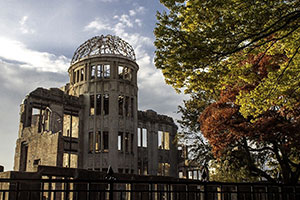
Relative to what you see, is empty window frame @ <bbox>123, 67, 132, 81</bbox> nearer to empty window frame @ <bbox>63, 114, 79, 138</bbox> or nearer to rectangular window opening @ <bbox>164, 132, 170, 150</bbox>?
empty window frame @ <bbox>63, 114, 79, 138</bbox>

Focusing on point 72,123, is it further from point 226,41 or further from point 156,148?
point 226,41

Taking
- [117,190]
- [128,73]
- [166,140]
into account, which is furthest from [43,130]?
[117,190]

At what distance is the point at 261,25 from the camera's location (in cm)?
920

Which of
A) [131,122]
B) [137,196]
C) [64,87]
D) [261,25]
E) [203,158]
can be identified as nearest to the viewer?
[261,25]

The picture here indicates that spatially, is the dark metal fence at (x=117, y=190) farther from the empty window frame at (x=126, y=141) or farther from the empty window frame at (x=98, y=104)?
the empty window frame at (x=98, y=104)

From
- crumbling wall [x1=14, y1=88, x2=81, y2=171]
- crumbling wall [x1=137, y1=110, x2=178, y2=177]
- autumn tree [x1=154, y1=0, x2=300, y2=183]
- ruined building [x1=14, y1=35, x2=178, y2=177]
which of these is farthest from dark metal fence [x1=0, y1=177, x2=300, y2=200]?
crumbling wall [x1=137, y1=110, x2=178, y2=177]

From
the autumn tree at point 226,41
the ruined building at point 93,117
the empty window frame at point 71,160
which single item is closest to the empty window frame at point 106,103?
the ruined building at point 93,117

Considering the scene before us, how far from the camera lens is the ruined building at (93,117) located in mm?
29672

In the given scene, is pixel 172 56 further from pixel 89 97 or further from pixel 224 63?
pixel 89 97

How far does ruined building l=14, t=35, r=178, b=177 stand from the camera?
29672mm

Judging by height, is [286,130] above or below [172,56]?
below

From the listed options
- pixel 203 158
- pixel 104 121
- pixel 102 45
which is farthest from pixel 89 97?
pixel 203 158

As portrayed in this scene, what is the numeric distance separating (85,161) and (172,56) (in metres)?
23.9

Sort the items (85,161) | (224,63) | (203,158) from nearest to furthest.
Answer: (224,63) → (203,158) → (85,161)
